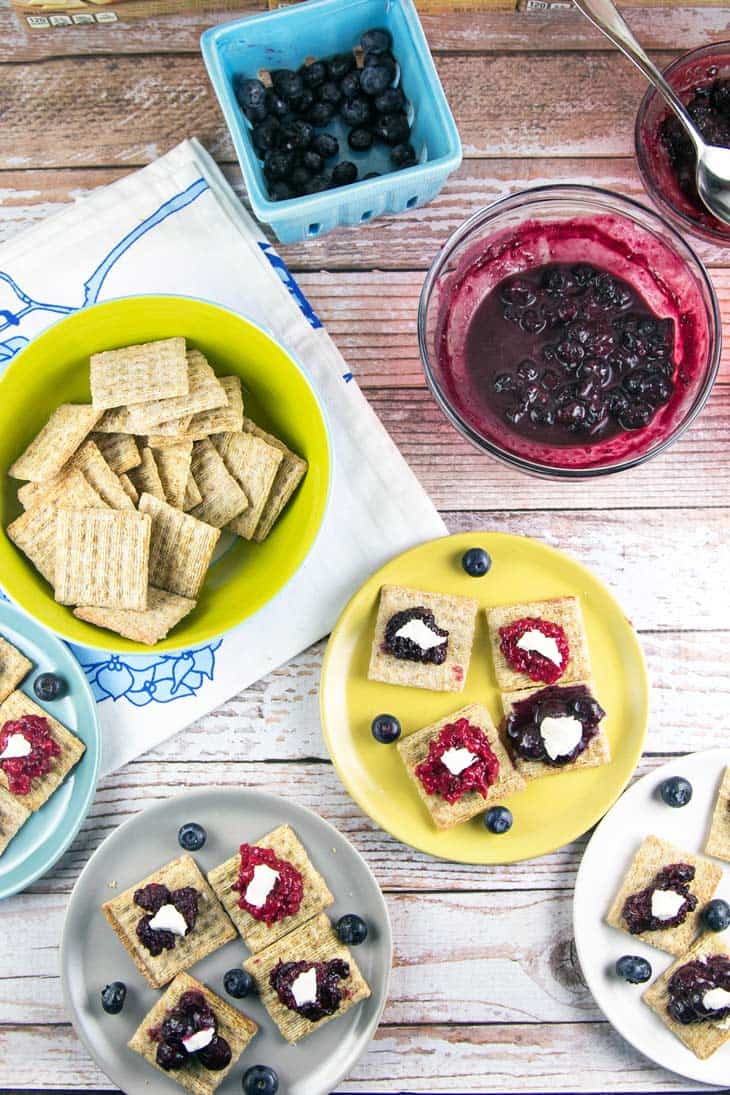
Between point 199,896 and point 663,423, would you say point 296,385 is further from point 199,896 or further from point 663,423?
point 199,896

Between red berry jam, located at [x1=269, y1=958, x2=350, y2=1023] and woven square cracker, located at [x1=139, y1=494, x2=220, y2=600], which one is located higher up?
woven square cracker, located at [x1=139, y1=494, x2=220, y2=600]

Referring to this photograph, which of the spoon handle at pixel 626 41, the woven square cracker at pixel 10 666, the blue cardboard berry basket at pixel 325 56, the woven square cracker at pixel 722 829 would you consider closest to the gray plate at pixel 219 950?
the woven square cracker at pixel 10 666

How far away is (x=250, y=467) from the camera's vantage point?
1809 millimetres

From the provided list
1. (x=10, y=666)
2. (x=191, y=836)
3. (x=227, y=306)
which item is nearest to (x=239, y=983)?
(x=191, y=836)

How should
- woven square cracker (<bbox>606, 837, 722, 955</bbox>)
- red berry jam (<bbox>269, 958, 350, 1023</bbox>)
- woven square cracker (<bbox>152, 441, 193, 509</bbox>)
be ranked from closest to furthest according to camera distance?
woven square cracker (<bbox>152, 441, 193, 509</bbox>), red berry jam (<bbox>269, 958, 350, 1023</bbox>), woven square cracker (<bbox>606, 837, 722, 955</bbox>)

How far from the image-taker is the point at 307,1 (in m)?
1.93

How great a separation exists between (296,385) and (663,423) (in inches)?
28.3

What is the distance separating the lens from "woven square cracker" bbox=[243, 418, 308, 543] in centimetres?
184

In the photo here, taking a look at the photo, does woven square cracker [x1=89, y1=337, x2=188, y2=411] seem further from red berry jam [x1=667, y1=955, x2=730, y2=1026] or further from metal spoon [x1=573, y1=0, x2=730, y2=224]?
red berry jam [x1=667, y1=955, x2=730, y2=1026]

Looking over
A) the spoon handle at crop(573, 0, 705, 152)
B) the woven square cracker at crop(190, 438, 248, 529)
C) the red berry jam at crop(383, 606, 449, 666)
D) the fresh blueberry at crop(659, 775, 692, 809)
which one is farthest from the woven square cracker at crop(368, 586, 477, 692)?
the spoon handle at crop(573, 0, 705, 152)

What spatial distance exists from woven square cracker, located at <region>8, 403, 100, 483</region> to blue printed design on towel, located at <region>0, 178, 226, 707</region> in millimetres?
277

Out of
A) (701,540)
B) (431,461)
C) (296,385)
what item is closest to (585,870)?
(701,540)

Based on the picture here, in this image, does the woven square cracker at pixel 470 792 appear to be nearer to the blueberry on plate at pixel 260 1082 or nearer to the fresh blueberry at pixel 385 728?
the fresh blueberry at pixel 385 728

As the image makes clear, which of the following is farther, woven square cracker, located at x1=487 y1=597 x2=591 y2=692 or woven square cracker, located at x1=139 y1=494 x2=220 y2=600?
woven square cracker, located at x1=487 y1=597 x2=591 y2=692
